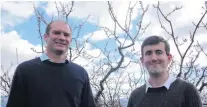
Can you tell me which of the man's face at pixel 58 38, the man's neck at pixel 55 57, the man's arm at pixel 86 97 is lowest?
the man's arm at pixel 86 97

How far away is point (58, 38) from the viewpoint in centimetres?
324

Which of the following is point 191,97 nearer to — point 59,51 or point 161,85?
point 161,85

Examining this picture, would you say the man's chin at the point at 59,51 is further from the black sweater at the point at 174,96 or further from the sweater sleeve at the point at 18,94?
the black sweater at the point at 174,96

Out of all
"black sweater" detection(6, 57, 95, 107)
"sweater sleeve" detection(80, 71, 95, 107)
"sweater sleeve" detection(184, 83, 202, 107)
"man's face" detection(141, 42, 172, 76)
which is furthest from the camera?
"sweater sleeve" detection(80, 71, 95, 107)

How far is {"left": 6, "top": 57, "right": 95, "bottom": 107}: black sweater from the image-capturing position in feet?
10.1

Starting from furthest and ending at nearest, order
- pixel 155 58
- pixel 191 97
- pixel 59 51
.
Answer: pixel 59 51
pixel 155 58
pixel 191 97

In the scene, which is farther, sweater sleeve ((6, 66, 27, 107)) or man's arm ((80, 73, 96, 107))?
man's arm ((80, 73, 96, 107))

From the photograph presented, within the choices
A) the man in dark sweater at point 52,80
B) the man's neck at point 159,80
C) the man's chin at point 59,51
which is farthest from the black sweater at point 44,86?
the man's neck at point 159,80

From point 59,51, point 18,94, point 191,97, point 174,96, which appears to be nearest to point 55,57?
point 59,51

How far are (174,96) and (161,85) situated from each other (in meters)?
0.16

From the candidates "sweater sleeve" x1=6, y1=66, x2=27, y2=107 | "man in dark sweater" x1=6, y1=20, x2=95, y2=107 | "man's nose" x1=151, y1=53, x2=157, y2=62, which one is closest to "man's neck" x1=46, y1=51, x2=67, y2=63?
"man in dark sweater" x1=6, y1=20, x2=95, y2=107

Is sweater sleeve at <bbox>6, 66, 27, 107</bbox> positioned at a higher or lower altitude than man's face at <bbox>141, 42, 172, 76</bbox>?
lower

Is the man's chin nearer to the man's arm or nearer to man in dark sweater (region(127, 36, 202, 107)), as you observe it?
the man's arm

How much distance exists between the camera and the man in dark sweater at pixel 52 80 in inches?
121
